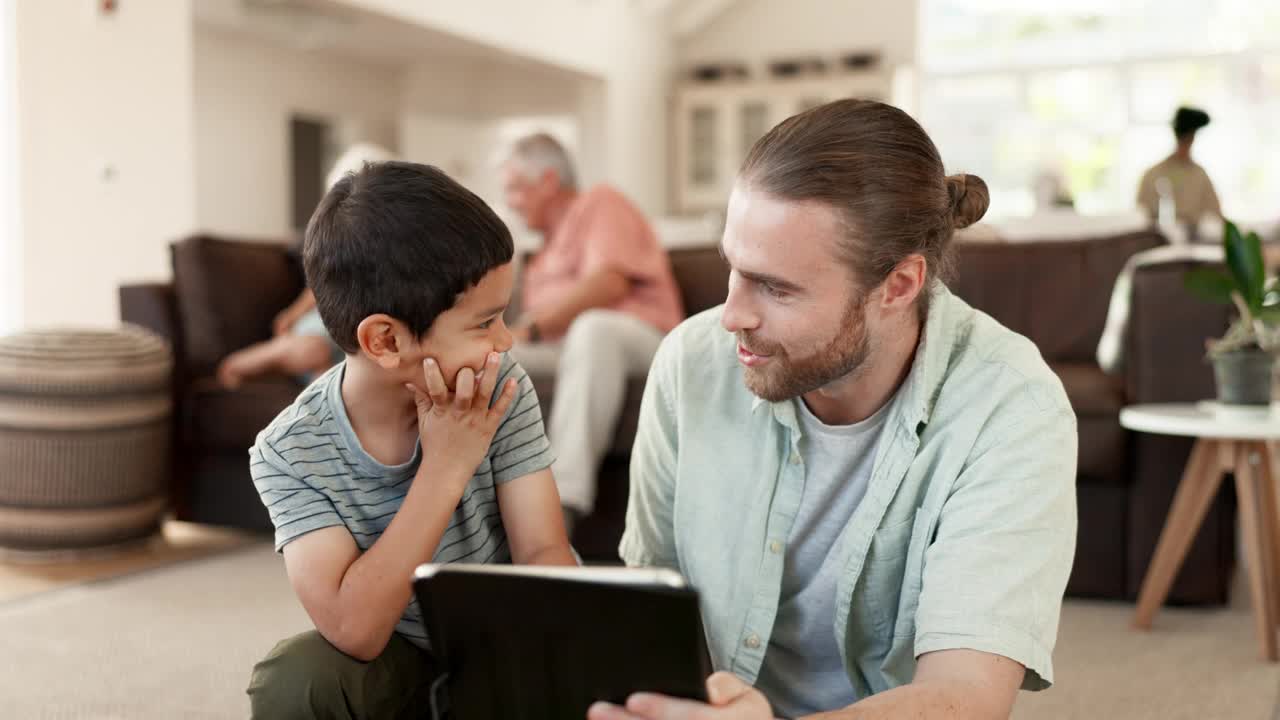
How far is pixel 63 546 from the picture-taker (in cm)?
312

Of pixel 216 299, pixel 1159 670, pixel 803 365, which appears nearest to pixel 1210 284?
pixel 1159 670

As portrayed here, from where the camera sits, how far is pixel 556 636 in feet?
3.04

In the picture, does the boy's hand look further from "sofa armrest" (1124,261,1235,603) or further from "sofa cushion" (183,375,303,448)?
"sofa cushion" (183,375,303,448)

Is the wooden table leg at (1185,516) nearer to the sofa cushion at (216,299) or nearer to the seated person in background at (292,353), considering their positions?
the seated person in background at (292,353)

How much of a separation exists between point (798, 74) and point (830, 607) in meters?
9.21

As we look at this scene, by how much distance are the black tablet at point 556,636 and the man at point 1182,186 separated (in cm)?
466

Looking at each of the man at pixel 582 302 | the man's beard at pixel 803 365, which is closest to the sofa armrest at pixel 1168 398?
the man at pixel 582 302

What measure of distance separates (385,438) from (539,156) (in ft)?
7.90

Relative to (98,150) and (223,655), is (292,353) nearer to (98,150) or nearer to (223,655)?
(223,655)

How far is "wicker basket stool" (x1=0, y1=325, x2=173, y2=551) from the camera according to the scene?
3.06 metres

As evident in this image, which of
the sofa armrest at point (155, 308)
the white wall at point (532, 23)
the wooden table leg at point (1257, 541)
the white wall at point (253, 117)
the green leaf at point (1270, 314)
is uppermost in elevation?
the white wall at point (532, 23)

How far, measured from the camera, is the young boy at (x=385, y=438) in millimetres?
1155

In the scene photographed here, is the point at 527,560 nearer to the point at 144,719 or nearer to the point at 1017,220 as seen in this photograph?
the point at 144,719

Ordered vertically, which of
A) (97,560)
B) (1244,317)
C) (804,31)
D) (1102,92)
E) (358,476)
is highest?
(804,31)
